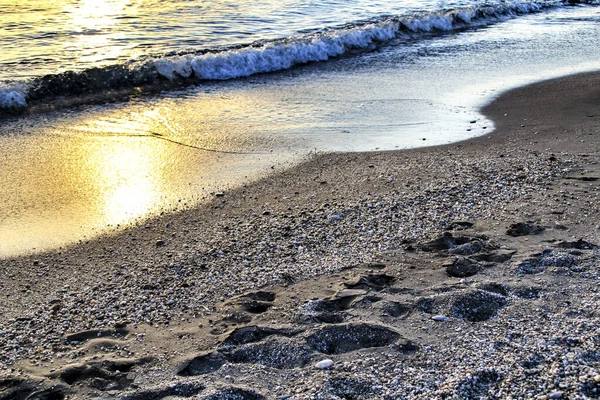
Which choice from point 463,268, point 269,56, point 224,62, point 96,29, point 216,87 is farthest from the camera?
point 96,29

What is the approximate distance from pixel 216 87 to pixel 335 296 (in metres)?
7.14

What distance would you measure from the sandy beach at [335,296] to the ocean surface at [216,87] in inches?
30.2

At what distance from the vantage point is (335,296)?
12.2ft

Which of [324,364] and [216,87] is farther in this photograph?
[216,87]

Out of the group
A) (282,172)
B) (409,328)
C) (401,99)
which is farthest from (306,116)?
(409,328)

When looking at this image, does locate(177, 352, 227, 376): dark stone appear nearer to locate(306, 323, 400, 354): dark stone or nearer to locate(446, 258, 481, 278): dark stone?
locate(306, 323, 400, 354): dark stone

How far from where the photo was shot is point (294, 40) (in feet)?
42.0

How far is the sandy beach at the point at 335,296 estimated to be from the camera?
9.77 ft

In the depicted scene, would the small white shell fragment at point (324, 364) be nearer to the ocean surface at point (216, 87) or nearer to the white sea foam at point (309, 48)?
the ocean surface at point (216, 87)

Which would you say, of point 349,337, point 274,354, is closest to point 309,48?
point 349,337

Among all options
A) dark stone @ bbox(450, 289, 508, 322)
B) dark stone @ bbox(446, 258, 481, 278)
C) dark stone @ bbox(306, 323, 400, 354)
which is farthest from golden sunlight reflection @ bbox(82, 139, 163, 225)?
dark stone @ bbox(450, 289, 508, 322)

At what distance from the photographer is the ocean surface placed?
19.6 feet

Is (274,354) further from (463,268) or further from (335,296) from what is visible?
(463,268)

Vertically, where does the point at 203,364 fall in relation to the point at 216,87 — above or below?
below
